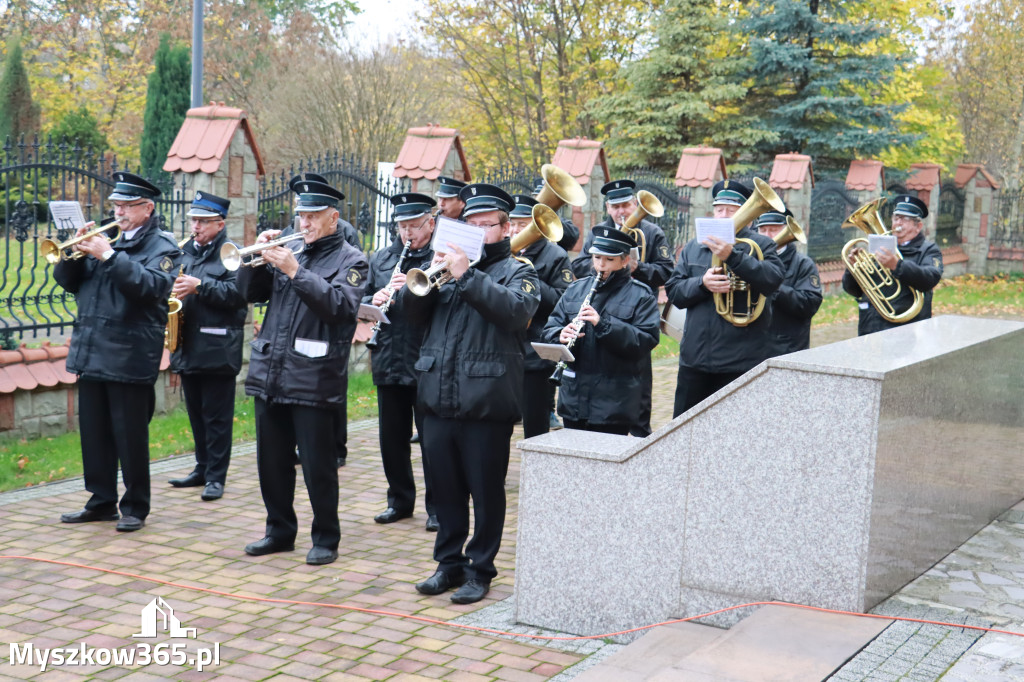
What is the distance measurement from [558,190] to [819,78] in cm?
1931

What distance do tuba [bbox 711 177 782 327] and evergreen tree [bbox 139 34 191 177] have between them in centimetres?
1923

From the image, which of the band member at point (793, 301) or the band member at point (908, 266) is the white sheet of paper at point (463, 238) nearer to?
the band member at point (793, 301)

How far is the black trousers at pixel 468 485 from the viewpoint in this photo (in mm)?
5770

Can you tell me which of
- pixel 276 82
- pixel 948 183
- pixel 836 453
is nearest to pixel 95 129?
pixel 276 82

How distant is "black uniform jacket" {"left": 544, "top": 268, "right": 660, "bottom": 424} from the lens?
21.1ft

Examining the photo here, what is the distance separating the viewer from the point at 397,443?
730cm

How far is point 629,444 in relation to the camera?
5.24 meters

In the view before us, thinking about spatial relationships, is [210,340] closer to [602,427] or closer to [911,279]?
[602,427]

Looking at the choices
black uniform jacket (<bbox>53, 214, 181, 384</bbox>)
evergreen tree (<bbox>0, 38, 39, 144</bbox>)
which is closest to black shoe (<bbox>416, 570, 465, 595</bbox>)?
black uniform jacket (<bbox>53, 214, 181, 384</bbox>)

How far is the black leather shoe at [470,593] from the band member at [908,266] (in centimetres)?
434

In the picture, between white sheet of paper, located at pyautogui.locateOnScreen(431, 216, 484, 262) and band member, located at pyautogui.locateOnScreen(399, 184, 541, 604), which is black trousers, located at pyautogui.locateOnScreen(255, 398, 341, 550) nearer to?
band member, located at pyautogui.locateOnScreen(399, 184, 541, 604)

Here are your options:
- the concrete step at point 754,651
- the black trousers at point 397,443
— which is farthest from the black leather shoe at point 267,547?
the concrete step at point 754,651

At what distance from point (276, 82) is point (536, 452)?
24.9 meters

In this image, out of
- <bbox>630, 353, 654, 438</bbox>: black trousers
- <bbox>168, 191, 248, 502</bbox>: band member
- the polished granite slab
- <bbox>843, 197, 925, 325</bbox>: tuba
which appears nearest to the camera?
the polished granite slab
